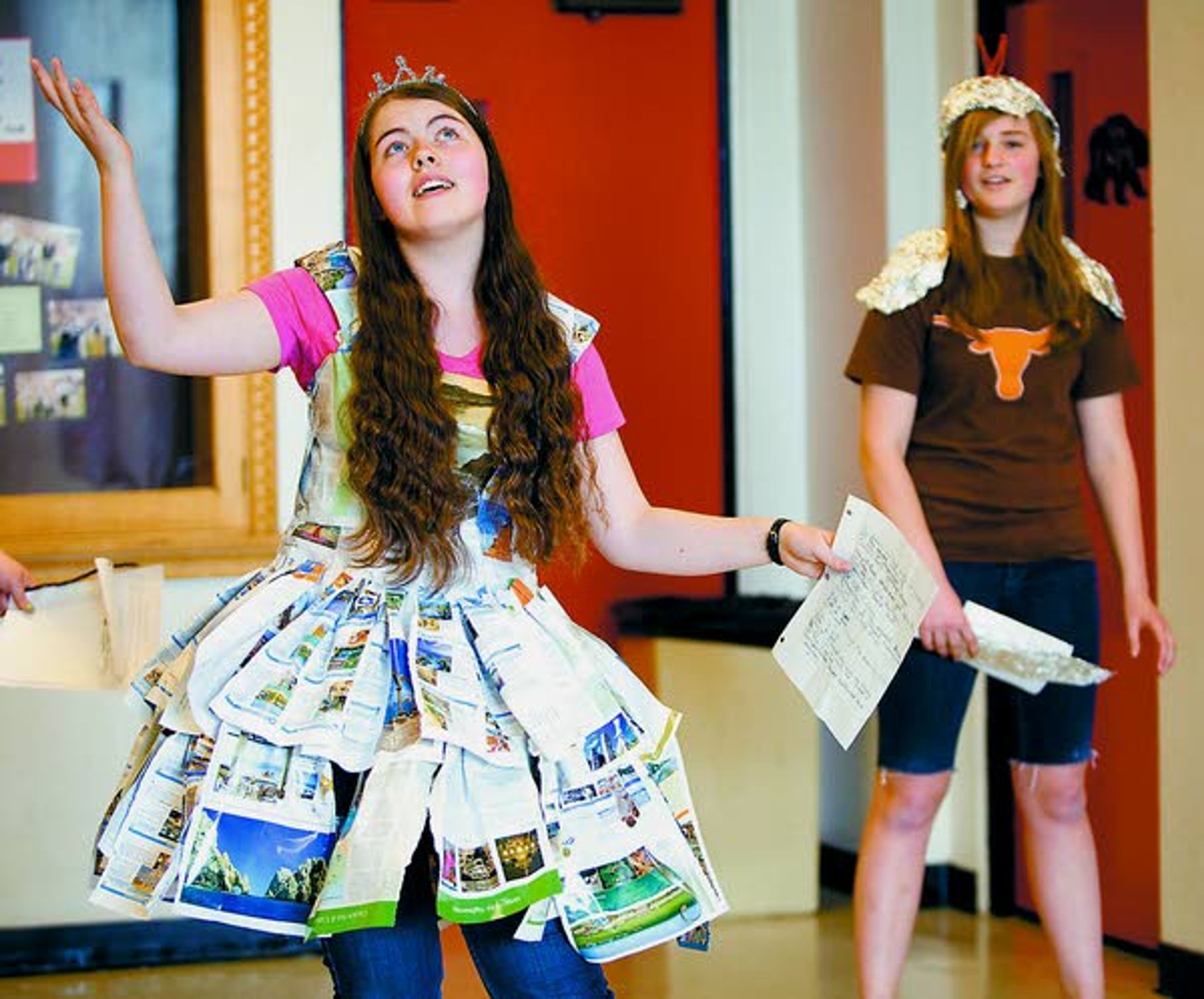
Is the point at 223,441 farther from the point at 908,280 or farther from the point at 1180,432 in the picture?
the point at 1180,432

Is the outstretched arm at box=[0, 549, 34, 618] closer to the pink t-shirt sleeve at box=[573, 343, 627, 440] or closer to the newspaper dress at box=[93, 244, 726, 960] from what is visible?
the newspaper dress at box=[93, 244, 726, 960]

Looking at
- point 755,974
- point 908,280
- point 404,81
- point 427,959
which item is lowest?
point 755,974

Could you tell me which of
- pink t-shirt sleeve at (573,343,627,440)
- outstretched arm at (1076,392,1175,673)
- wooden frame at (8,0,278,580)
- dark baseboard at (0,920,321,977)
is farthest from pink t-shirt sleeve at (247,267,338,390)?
dark baseboard at (0,920,321,977)

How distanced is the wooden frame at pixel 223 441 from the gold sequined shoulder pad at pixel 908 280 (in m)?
1.44

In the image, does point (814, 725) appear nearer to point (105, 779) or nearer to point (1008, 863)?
point (1008, 863)

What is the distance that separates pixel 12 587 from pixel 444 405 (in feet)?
1.74

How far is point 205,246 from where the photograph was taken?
422cm

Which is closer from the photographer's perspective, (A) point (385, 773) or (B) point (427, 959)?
(A) point (385, 773)

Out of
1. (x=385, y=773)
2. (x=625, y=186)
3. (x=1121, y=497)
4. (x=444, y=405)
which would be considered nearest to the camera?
(x=385, y=773)

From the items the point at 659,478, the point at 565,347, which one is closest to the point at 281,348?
the point at 565,347

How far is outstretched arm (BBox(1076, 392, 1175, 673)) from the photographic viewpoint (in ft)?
11.0

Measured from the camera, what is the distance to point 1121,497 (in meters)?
3.36

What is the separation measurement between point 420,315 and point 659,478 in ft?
9.27

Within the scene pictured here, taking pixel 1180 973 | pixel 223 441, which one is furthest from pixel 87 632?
pixel 1180 973
